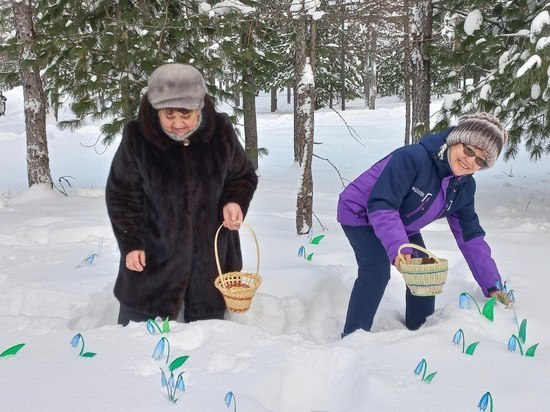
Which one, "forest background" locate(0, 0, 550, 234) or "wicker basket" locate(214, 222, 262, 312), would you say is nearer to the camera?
"wicker basket" locate(214, 222, 262, 312)

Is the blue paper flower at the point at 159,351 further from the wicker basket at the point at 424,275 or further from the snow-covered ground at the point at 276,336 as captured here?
the wicker basket at the point at 424,275

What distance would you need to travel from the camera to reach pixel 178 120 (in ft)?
9.24

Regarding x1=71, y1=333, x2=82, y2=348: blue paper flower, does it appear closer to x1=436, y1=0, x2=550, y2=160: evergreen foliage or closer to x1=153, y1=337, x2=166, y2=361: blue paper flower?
x1=153, y1=337, x2=166, y2=361: blue paper flower

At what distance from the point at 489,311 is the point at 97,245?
164 inches

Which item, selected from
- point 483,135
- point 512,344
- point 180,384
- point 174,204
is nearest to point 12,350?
point 180,384

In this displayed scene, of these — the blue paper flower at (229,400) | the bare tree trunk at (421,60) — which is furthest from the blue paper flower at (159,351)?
the bare tree trunk at (421,60)

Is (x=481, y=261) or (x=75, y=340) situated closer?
(x=75, y=340)

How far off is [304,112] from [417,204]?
2.79 meters

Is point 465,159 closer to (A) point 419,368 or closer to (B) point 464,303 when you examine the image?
(B) point 464,303

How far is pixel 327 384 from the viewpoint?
2.41 metres

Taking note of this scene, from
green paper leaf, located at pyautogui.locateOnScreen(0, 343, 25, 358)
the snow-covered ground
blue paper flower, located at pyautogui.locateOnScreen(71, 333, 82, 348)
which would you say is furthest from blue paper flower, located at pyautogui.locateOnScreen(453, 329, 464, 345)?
green paper leaf, located at pyautogui.locateOnScreen(0, 343, 25, 358)

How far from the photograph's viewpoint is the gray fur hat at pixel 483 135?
8.81ft

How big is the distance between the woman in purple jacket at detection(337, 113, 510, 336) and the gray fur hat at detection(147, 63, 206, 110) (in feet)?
3.68

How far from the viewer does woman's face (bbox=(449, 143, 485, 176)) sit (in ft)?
8.97
